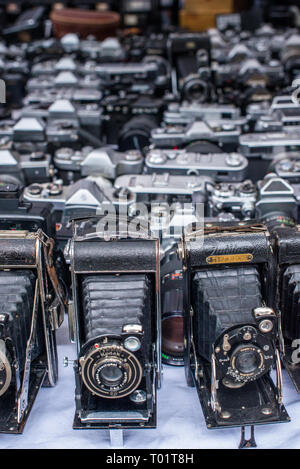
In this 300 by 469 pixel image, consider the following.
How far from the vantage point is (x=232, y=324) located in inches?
75.3

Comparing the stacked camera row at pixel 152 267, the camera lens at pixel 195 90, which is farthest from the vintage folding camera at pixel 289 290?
the camera lens at pixel 195 90

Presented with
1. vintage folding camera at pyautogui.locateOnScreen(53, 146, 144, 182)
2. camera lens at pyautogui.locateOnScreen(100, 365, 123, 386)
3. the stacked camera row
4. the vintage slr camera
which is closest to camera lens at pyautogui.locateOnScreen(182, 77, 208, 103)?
the vintage slr camera

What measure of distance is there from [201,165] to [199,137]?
1.68 feet

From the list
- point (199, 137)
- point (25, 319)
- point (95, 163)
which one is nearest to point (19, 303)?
point (25, 319)

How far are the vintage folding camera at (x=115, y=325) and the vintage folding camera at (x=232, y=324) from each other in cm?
14

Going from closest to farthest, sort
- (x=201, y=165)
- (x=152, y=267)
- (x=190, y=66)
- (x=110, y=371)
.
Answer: (x=110, y=371) → (x=152, y=267) → (x=201, y=165) → (x=190, y=66)

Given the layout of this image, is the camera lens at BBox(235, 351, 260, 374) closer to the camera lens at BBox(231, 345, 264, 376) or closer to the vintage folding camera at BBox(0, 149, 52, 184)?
the camera lens at BBox(231, 345, 264, 376)

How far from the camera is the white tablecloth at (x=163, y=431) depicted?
1.99 meters

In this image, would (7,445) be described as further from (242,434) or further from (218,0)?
(218,0)

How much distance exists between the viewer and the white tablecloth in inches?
78.2

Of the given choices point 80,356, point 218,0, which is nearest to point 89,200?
point 80,356

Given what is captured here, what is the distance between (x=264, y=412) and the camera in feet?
6.35

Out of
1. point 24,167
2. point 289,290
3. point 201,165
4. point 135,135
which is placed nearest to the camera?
point 289,290

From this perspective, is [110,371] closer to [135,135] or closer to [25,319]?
[25,319]
